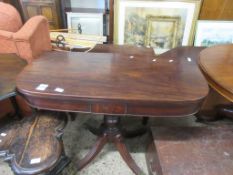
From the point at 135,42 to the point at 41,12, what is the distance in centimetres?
135

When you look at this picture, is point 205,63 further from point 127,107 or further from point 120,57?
point 127,107

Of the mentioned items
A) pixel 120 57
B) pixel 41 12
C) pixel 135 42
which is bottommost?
pixel 135 42

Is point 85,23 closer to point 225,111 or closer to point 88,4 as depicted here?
point 88,4

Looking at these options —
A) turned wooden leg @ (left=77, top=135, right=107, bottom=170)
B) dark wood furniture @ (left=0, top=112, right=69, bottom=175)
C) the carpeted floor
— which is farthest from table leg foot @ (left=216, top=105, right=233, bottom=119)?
dark wood furniture @ (left=0, top=112, right=69, bottom=175)

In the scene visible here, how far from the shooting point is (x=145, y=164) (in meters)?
1.44

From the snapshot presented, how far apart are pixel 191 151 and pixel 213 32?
1.84 metres

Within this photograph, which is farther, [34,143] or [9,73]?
[9,73]

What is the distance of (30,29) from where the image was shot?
157 centimetres

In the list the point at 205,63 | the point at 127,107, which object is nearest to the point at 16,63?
the point at 127,107

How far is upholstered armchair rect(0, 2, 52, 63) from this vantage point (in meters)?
1.50

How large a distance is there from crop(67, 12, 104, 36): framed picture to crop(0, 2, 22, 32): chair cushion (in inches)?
32.6

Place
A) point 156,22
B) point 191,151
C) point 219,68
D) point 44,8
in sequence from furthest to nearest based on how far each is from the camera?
point 44,8 → point 156,22 → point 219,68 → point 191,151

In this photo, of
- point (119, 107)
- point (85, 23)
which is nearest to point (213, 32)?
point (85, 23)

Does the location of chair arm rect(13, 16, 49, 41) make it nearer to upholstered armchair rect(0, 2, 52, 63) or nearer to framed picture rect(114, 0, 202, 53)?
upholstered armchair rect(0, 2, 52, 63)
